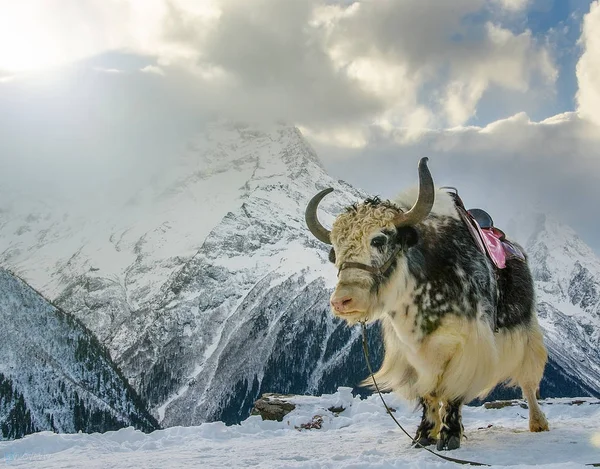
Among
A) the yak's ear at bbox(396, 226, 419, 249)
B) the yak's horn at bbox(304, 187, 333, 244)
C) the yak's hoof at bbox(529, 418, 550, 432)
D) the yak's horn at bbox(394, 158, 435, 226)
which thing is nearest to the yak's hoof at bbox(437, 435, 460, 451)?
the yak's hoof at bbox(529, 418, 550, 432)

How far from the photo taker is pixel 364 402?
41.1 feet

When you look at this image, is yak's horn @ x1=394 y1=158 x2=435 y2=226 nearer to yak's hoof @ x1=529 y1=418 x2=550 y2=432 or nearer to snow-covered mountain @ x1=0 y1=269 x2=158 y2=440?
yak's hoof @ x1=529 y1=418 x2=550 y2=432

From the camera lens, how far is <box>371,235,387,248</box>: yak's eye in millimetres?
6523

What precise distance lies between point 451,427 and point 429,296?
1.47m

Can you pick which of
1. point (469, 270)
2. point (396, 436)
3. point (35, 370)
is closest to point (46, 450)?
point (396, 436)

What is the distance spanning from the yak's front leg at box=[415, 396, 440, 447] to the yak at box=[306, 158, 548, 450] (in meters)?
0.01

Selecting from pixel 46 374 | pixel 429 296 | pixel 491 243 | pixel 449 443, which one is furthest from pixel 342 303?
pixel 46 374

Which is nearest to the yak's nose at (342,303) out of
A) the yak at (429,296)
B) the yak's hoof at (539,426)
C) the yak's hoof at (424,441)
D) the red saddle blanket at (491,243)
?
the yak at (429,296)

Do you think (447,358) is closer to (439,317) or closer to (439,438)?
(439,317)

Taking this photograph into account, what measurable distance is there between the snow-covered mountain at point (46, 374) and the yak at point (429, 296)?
12699 cm

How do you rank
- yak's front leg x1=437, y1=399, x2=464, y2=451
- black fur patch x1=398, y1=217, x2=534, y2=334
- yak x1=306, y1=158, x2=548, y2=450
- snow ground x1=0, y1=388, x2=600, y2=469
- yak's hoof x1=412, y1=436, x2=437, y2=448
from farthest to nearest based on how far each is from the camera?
yak's hoof x1=412, y1=436, x2=437, y2=448 < yak's front leg x1=437, y1=399, x2=464, y2=451 < black fur patch x1=398, y1=217, x2=534, y2=334 < yak x1=306, y1=158, x2=548, y2=450 < snow ground x1=0, y1=388, x2=600, y2=469

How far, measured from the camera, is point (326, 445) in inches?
309

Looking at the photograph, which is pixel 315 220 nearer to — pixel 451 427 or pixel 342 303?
pixel 342 303

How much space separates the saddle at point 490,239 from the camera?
7254mm
